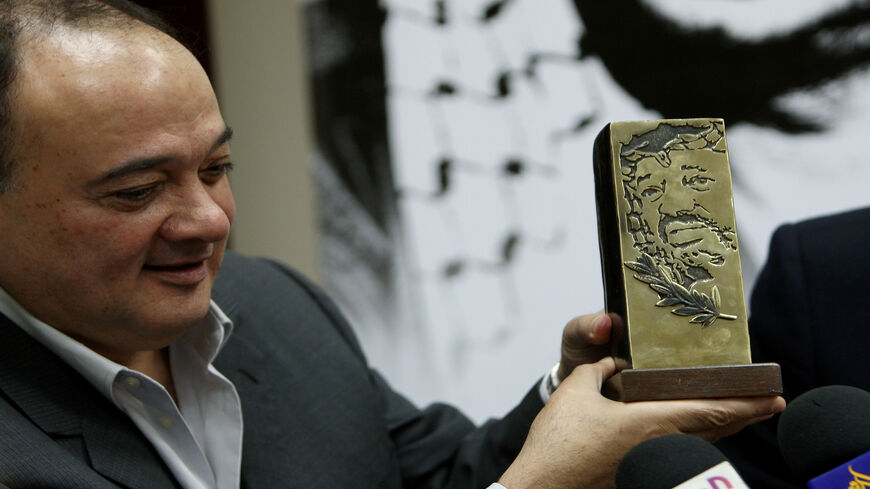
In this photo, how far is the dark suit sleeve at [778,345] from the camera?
1.14 m

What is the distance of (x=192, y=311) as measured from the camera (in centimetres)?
97

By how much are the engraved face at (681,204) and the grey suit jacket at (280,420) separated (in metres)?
0.32

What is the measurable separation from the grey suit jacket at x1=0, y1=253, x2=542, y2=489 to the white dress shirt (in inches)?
0.7

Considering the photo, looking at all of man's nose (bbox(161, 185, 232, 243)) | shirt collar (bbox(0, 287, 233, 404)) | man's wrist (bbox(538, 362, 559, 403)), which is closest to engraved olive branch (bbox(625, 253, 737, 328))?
man's wrist (bbox(538, 362, 559, 403))

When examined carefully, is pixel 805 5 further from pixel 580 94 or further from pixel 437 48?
pixel 437 48

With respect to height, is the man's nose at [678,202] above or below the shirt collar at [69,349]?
above

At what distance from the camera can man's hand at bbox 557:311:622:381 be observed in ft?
3.02

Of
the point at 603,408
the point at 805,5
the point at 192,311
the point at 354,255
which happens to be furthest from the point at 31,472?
the point at 805,5

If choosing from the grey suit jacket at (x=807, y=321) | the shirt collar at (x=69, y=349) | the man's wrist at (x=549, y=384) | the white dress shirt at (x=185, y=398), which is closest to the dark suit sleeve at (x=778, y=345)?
the grey suit jacket at (x=807, y=321)

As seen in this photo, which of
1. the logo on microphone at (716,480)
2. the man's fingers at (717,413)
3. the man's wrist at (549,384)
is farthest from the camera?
the man's wrist at (549,384)

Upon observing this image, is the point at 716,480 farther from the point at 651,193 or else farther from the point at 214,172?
the point at 214,172

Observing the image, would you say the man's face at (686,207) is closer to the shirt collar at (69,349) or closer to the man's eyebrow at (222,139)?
the man's eyebrow at (222,139)

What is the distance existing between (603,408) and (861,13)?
1.15m

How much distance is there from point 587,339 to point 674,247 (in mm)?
168
